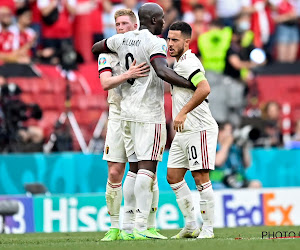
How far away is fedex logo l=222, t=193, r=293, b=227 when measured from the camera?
536 inches

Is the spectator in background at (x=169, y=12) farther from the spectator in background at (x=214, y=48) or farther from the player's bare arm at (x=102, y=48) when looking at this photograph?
the player's bare arm at (x=102, y=48)

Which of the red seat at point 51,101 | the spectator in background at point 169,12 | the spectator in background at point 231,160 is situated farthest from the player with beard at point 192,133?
the spectator in background at point 169,12

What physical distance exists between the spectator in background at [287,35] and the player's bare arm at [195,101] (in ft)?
35.9

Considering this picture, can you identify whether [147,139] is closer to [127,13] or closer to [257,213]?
[127,13]

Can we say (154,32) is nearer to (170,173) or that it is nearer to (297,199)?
(170,173)

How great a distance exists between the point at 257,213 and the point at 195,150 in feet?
15.8

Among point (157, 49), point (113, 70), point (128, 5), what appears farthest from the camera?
point (128, 5)

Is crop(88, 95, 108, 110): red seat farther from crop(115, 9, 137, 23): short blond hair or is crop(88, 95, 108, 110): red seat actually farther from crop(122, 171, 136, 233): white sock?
crop(122, 171, 136, 233): white sock

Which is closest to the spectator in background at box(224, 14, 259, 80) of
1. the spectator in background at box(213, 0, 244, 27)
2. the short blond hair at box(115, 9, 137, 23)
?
the spectator in background at box(213, 0, 244, 27)

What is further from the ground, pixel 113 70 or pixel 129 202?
pixel 113 70

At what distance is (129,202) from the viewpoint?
9.58 m

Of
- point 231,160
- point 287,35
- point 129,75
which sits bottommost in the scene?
point 231,160

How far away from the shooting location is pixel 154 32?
934 centimetres

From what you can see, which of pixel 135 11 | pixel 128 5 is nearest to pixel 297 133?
pixel 135 11
